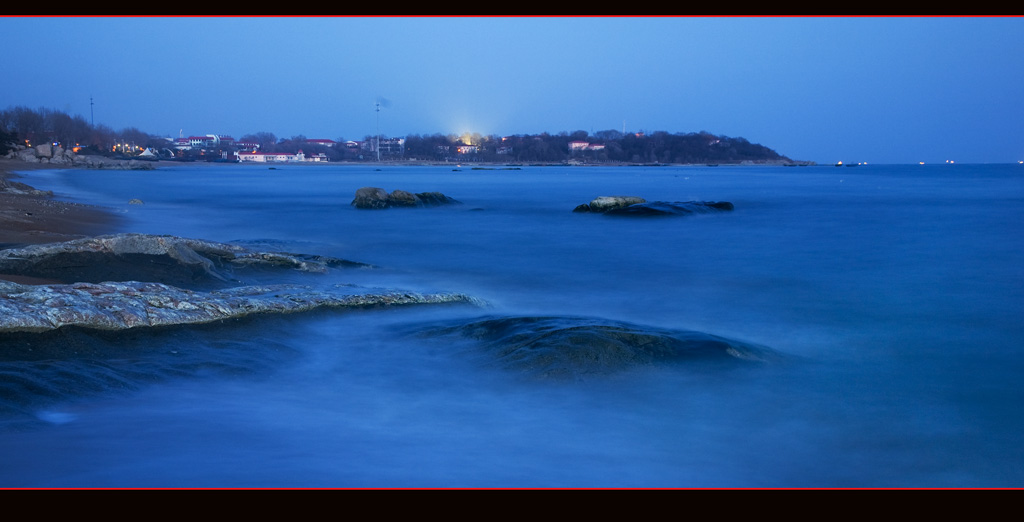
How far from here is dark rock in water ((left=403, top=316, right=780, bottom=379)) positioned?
5672 millimetres

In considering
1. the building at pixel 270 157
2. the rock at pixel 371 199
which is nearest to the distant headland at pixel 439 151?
the building at pixel 270 157

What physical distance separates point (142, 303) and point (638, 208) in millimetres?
17554

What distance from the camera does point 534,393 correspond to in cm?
516

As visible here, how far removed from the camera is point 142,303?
6.27m

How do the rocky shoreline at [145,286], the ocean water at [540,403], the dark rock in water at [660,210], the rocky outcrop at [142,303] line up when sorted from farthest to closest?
the dark rock in water at [660,210] → the rocky shoreline at [145,286] → the rocky outcrop at [142,303] → the ocean water at [540,403]

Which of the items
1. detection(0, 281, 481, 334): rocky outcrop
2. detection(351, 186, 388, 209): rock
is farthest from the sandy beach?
detection(351, 186, 388, 209): rock

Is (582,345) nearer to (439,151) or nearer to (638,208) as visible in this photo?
(638,208)

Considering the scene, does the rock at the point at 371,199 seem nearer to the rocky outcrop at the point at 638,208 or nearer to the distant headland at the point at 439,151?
the rocky outcrop at the point at 638,208

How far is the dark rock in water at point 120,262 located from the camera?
7.72 metres

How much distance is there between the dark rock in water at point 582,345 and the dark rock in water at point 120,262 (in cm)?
320

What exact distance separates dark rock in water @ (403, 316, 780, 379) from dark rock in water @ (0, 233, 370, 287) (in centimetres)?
320

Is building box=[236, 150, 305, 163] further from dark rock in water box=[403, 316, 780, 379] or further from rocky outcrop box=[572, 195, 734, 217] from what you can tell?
dark rock in water box=[403, 316, 780, 379]

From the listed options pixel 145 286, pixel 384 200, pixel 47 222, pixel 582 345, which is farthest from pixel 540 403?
pixel 384 200
